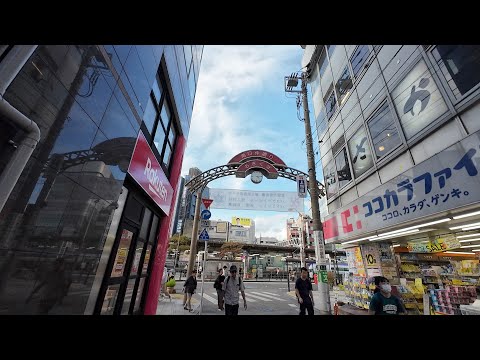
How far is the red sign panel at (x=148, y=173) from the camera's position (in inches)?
197

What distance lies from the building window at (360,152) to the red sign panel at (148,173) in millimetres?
7131

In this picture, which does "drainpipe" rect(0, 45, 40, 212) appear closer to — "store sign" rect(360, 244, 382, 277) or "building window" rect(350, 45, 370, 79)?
"store sign" rect(360, 244, 382, 277)

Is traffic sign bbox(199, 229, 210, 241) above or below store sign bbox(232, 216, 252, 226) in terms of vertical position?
below

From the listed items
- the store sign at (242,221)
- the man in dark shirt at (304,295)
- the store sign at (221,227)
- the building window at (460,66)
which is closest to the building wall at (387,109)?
the building window at (460,66)

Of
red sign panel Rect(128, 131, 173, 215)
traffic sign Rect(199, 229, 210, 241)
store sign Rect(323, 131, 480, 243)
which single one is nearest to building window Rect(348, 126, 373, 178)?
store sign Rect(323, 131, 480, 243)

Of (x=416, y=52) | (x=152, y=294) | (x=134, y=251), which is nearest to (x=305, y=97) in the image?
(x=416, y=52)

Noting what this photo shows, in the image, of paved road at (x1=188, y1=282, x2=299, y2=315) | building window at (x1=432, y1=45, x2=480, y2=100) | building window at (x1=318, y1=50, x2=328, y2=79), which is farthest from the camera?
building window at (x1=318, y1=50, x2=328, y2=79)

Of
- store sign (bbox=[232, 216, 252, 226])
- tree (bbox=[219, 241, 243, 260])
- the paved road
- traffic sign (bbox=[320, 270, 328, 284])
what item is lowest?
the paved road

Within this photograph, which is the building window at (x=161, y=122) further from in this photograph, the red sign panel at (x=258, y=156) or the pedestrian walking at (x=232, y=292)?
the red sign panel at (x=258, y=156)

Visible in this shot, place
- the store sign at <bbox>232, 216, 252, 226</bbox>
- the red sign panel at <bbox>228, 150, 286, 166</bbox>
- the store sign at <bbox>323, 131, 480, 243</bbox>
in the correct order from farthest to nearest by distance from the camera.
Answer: the store sign at <bbox>232, 216, 252, 226</bbox>
the red sign panel at <bbox>228, 150, 286, 166</bbox>
the store sign at <bbox>323, 131, 480, 243</bbox>

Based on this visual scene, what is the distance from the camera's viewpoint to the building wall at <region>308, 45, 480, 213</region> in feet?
15.3

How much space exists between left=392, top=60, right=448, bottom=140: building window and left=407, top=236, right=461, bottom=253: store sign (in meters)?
3.91

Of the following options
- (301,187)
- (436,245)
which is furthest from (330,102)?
(436,245)
